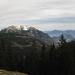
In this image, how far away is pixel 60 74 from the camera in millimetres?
92750

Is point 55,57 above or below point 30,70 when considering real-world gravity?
above

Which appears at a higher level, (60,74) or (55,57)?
(55,57)

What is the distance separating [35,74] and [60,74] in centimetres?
2356

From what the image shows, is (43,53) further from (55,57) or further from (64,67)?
(64,67)

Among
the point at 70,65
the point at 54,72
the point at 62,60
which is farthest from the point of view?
the point at 54,72

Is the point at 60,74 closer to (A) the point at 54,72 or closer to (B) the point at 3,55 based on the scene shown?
(A) the point at 54,72

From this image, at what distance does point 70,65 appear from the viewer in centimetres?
8575

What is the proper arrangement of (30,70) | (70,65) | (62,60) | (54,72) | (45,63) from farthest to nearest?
(30,70), (45,63), (54,72), (62,60), (70,65)

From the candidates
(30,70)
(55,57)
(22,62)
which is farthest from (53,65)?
(22,62)

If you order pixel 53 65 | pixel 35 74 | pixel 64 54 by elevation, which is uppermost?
pixel 64 54

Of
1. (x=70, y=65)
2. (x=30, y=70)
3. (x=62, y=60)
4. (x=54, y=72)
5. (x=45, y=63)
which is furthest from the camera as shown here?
(x=30, y=70)

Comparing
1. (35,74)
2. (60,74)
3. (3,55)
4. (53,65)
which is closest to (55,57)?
(53,65)

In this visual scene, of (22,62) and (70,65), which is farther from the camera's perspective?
(22,62)

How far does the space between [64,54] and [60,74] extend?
9176 mm
